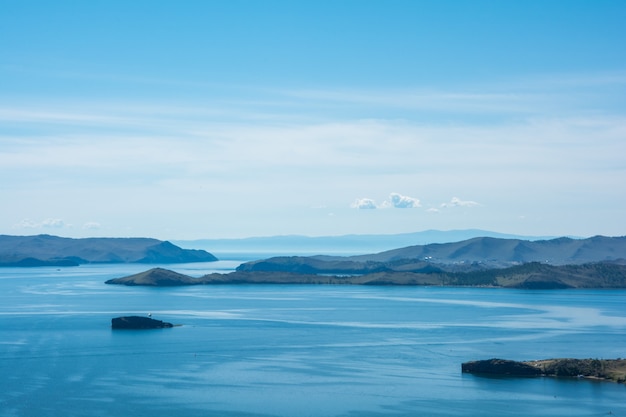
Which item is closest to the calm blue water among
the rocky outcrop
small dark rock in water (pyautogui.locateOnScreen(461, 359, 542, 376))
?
small dark rock in water (pyautogui.locateOnScreen(461, 359, 542, 376))

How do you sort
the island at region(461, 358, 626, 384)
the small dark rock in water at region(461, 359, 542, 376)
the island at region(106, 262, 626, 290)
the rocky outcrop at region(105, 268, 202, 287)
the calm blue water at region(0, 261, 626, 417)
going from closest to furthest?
the calm blue water at region(0, 261, 626, 417), the island at region(461, 358, 626, 384), the small dark rock in water at region(461, 359, 542, 376), the island at region(106, 262, 626, 290), the rocky outcrop at region(105, 268, 202, 287)

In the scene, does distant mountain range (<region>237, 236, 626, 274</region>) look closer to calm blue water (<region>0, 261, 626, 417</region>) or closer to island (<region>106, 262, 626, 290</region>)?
island (<region>106, 262, 626, 290</region>)

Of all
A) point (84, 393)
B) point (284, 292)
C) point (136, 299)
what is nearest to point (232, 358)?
point (84, 393)

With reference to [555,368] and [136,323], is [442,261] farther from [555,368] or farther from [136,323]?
[555,368]

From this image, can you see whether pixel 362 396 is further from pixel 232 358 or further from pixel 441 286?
pixel 441 286

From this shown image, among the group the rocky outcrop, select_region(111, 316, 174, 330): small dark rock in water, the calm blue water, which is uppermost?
the rocky outcrop

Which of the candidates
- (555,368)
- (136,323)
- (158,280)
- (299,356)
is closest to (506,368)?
(555,368)

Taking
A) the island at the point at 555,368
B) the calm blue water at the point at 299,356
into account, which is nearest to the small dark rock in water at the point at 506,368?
the island at the point at 555,368
